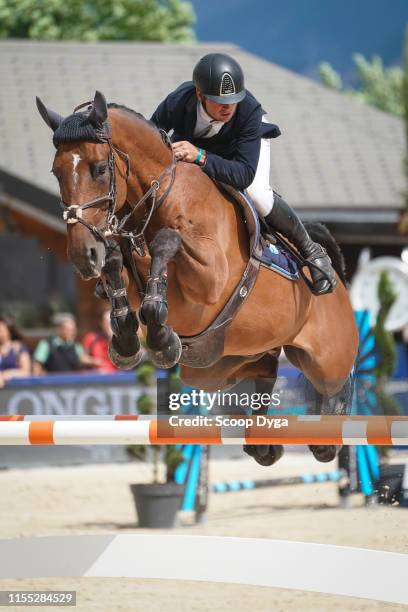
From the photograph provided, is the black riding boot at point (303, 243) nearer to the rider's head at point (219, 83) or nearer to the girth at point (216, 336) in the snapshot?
the girth at point (216, 336)

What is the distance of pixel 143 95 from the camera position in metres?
6.77

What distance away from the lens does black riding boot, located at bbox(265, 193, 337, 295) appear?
4.65 meters

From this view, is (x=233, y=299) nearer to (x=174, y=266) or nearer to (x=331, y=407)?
(x=174, y=266)

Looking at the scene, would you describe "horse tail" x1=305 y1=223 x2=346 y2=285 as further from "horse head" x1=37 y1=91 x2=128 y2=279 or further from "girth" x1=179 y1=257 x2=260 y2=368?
"horse head" x1=37 y1=91 x2=128 y2=279

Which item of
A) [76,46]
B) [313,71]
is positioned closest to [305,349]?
[76,46]

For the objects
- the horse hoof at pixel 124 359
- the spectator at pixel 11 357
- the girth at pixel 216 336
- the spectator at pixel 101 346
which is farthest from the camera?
the spectator at pixel 101 346

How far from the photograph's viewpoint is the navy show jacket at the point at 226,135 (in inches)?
166

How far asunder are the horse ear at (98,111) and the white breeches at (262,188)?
936 mm

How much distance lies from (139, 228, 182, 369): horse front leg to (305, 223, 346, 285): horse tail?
54.7 inches

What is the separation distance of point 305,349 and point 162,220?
1224 mm

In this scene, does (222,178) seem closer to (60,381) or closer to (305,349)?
(305,349)

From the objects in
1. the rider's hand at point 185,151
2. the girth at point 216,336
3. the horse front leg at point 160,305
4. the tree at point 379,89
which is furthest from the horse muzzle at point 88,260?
the tree at point 379,89

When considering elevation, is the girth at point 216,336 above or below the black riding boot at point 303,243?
below

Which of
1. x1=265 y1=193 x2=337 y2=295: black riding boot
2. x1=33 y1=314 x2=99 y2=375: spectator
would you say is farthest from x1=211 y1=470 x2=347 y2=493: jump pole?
x1=265 y1=193 x2=337 y2=295: black riding boot
